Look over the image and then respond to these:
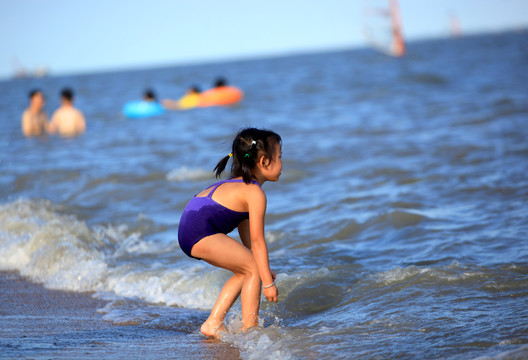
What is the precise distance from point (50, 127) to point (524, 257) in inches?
489

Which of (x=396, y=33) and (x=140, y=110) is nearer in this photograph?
(x=140, y=110)

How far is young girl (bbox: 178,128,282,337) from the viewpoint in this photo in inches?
126

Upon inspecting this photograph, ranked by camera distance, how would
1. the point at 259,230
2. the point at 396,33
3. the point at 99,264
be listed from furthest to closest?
the point at 396,33 < the point at 99,264 < the point at 259,230

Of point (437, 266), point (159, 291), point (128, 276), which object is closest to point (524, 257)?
point (437, 266)

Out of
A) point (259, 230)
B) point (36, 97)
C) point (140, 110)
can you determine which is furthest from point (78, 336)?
point (140, 110)

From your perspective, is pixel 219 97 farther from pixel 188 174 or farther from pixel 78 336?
pixel 78 336

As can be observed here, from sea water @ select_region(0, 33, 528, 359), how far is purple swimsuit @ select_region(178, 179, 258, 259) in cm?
60

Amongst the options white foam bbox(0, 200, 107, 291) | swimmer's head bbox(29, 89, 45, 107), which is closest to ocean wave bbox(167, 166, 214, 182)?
white foam bbox(0, 200, 107, 291)

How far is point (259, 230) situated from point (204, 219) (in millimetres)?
319

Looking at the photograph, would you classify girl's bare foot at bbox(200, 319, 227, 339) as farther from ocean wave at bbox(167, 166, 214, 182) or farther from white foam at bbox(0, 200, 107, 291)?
ocean wave at bbox(167, 166, 214, 182)

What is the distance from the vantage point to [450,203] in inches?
252

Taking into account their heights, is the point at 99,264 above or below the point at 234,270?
below

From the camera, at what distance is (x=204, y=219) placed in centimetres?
328

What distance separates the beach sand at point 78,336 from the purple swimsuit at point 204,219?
1.78 feet
